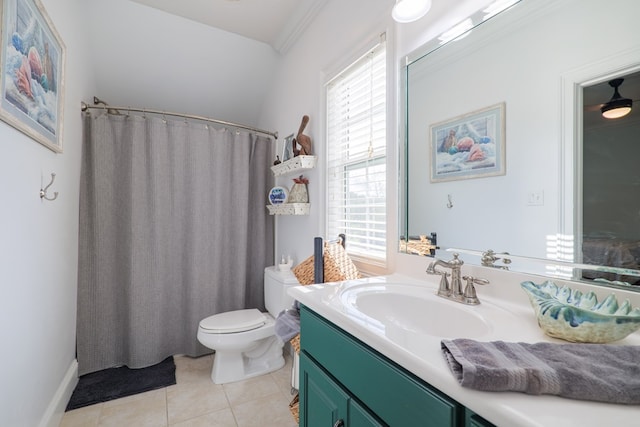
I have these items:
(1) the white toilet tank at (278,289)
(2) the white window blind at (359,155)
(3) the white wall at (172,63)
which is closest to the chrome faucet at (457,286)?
(2) the white window blind at (359,155)

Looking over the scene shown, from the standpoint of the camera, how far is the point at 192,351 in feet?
7.36

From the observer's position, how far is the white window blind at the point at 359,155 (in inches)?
57.5

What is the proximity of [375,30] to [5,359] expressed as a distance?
2.04 m

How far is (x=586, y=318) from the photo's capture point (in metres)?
0.60

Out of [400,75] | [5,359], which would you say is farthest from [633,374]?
[5,359]

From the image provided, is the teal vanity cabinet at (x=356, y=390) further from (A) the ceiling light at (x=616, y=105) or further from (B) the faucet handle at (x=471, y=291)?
(A) the ceiling light at (x=616, y=105)

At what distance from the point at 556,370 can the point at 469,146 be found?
81cm

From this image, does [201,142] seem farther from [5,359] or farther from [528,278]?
[528,278]

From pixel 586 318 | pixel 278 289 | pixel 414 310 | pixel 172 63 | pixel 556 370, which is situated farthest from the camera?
pixel 172 63

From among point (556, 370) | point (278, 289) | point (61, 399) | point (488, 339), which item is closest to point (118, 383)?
point (61, 399)

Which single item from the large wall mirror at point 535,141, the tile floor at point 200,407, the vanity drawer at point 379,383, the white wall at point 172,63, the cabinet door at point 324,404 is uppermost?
the white wall at point 172,63

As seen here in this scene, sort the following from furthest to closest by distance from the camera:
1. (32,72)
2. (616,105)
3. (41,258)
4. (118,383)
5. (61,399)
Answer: (118,383) < (61,399) < (41,258) < (32,72) < (616,105)

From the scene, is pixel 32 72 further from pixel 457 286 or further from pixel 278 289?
pixel 457 286

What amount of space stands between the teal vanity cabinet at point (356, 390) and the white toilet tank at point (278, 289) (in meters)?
0.89
